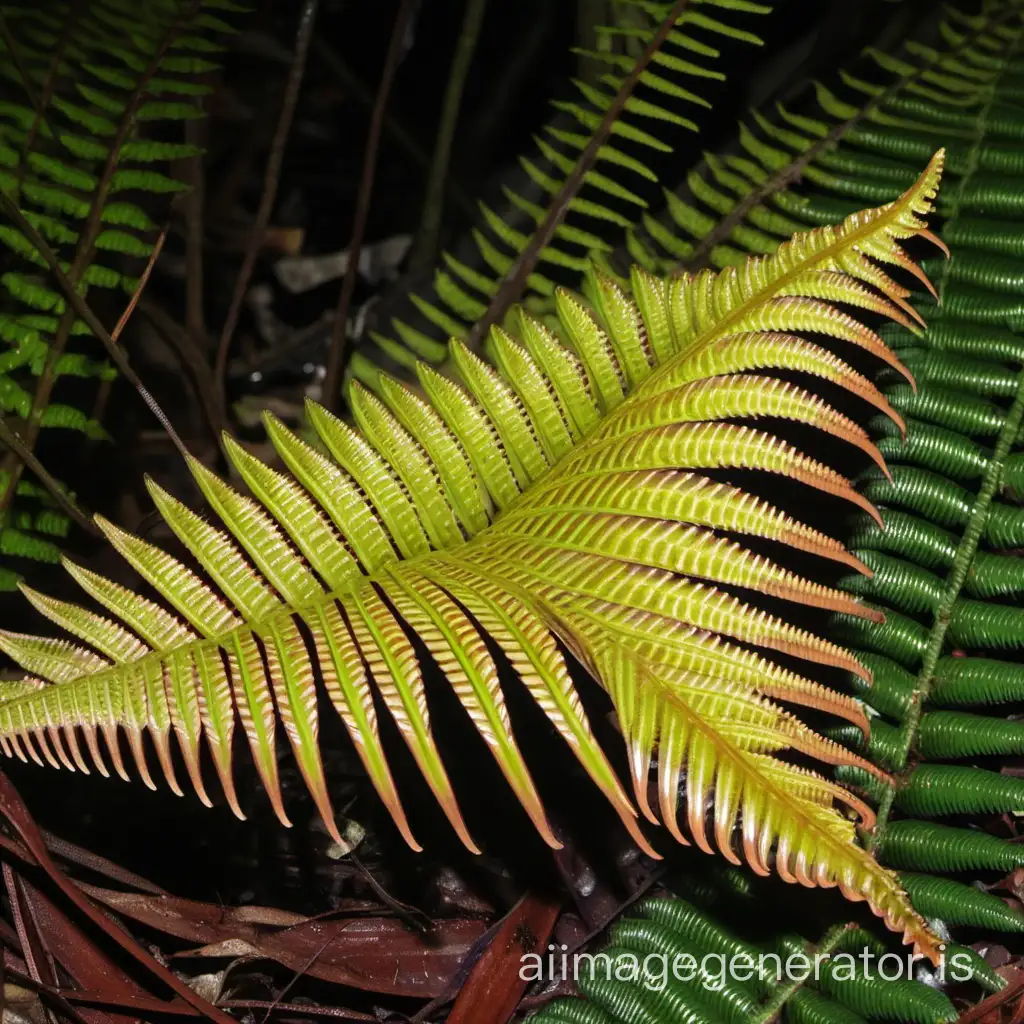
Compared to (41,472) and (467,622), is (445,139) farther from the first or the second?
(467,622)

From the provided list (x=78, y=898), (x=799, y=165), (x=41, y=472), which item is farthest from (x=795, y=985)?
(x=799, y=165)

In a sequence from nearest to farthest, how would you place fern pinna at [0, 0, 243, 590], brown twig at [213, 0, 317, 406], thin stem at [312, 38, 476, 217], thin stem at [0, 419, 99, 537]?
thin stem at [0, 419, 99, 537], fern pinna at [0, 0, 243, 590], brown twig at [213, 0, 317, 406], thin stem at [312, 38, 476, 217]

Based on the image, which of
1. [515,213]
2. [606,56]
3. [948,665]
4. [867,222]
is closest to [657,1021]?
[948,665]

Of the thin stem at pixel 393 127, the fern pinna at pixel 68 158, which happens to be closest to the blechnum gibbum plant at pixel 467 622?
the fern pinna at pixel 68 158

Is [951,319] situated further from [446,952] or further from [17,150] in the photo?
[17,150]

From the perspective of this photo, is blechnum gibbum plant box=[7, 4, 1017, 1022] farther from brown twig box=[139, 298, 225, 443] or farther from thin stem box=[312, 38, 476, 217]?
thin stem box=[312, 38, 476, 217]

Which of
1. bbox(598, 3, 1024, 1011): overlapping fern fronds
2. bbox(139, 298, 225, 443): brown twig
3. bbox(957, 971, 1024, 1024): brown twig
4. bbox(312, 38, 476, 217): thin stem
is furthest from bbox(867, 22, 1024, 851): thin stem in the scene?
bbox(312, 38, 476, 217): thin stem
